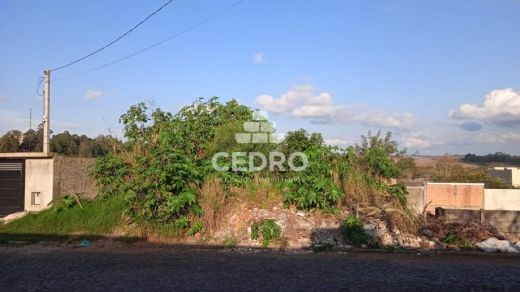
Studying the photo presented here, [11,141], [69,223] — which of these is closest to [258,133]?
[69,223]

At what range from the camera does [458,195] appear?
84.1ft

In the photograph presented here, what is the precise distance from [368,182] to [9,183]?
40.8 feet

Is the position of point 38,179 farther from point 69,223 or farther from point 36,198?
point 69,223

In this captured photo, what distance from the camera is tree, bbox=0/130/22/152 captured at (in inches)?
1447

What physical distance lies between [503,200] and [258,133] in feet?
56.6

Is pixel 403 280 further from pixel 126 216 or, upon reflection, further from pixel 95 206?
pixel 95 206

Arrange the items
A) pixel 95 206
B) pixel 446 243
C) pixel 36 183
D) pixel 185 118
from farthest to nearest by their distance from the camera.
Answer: pixel 185 118 < pixel 36 183 < pixel 95 206 < pixel 446 243

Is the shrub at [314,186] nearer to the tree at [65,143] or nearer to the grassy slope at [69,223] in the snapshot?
the grassy slope at [69,223]

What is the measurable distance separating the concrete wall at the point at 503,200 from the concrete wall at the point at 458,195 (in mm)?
459

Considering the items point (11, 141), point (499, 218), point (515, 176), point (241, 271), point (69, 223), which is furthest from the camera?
point (515, 176)

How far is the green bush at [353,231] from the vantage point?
36.0 ft

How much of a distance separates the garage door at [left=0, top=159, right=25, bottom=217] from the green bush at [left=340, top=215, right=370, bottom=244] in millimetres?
11356

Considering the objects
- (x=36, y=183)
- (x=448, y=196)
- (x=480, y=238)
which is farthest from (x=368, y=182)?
(x=448, y=196)

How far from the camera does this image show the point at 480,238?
11.1m
